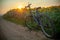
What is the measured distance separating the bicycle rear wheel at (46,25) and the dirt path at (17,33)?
0.17 feet

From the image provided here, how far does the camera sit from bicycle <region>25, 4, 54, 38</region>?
2.00m

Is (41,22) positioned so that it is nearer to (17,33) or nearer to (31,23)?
(31,23)

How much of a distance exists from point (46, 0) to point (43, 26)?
26 cm

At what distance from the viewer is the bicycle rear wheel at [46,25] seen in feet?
6.56

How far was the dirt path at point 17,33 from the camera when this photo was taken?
1997mm

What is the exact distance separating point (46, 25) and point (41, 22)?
6cm

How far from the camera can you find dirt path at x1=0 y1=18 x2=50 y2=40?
1997 millimetres

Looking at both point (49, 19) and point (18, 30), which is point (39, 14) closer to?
point (49, 19)

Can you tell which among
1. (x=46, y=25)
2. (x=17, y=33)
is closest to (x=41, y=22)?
(x=46, y=25)

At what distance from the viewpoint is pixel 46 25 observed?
2.01 meters

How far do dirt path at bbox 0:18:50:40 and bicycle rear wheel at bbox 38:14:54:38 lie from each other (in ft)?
0.17

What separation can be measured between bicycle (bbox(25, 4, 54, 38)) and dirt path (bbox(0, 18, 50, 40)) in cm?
6

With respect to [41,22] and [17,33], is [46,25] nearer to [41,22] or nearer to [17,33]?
[41,22]

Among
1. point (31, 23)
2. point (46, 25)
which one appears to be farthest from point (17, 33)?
point (46, 25)
